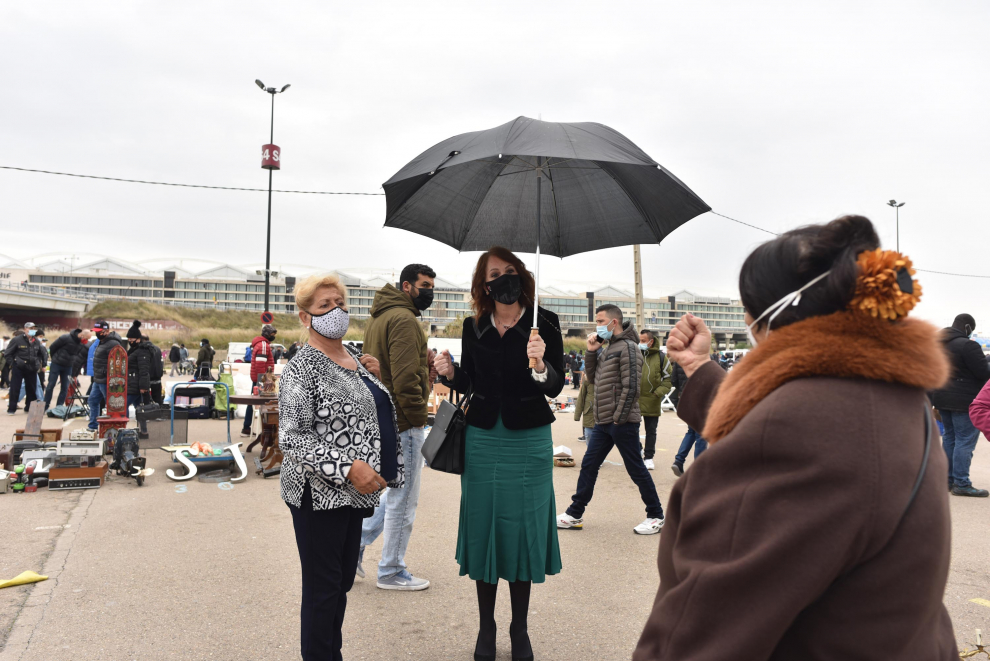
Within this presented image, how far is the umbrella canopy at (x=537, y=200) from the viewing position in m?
3.88

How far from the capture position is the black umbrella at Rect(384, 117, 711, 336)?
12.7ft

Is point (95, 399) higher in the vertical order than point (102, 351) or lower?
lower

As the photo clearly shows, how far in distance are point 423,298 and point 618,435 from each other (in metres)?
2.42

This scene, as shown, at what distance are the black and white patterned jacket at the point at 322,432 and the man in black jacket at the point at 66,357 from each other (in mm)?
12795

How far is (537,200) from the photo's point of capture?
3.87m

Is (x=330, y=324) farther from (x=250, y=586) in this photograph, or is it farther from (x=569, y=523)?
(x=569, y=523)

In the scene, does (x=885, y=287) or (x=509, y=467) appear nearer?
(x=885, y=287)

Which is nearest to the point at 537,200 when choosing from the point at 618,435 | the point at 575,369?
the point at 618,435

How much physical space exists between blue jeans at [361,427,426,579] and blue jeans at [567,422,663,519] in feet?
6.66

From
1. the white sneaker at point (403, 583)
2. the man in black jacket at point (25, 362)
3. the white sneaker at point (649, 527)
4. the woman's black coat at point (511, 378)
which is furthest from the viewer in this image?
the man in black jacket at point (25, 362)

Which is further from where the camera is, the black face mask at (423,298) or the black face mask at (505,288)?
A: the black face mask at (423,298)

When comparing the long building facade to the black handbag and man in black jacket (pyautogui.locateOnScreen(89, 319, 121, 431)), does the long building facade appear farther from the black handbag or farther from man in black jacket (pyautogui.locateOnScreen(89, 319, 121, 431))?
the black handbag

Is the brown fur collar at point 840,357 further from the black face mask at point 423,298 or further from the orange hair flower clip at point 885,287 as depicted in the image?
the black face mask at point 423,298

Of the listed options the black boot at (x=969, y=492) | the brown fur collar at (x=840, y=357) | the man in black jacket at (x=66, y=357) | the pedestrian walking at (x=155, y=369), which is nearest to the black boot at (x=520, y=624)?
the brown fur collar at (x=840, y=357)
